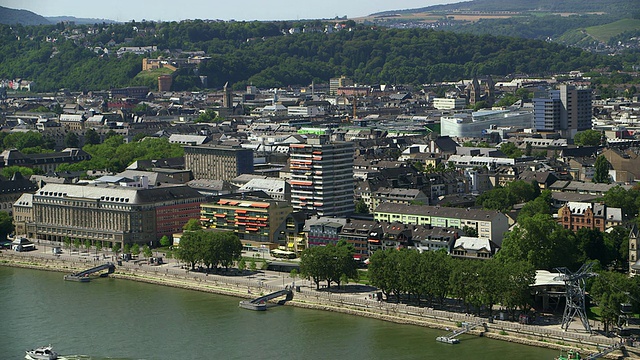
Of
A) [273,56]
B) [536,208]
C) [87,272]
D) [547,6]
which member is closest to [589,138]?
[536,208]

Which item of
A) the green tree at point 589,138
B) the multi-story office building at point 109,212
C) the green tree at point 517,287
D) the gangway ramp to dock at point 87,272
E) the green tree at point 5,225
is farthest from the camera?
the green tree at point 589,138

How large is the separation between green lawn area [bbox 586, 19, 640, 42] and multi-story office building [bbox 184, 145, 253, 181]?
87308 mm

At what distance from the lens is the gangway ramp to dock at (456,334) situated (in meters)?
21.7

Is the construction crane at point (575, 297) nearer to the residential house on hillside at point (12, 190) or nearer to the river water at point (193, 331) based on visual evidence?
the river water at point (193, 331)

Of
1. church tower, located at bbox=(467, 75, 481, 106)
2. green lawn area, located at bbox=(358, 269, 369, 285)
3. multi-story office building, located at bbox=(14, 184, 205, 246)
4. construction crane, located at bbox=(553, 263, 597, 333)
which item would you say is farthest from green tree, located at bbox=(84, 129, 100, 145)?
construction crane, located at bbox=(553, 263, 597, 333)

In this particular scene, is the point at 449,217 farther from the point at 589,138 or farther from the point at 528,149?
the point at 589,138

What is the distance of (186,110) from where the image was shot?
217ft

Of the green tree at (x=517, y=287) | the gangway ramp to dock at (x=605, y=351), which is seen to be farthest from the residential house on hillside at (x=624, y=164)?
the gangway ramp to dock at (x=605, y=351)

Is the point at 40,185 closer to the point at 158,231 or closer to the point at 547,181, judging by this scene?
the point at 158,231

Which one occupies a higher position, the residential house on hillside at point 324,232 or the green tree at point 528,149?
the green tree at point 528,149

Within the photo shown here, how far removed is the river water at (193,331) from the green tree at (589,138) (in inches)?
974

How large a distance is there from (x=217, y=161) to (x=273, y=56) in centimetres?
4850

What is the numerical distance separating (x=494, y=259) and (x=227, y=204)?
8464mm

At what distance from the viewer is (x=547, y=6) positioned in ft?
568
